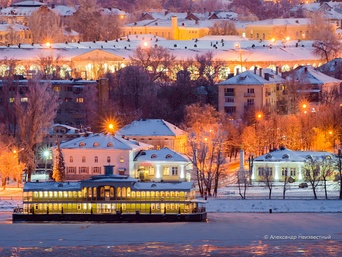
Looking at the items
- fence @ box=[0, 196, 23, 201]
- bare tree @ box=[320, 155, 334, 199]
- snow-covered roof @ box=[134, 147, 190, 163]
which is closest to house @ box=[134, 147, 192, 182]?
snow-covered roof @ box=[134, 147, 190, 163]

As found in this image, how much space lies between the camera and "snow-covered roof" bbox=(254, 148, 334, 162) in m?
58.4

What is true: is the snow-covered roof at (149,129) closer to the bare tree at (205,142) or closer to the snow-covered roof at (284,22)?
the bare tree at (205,142)

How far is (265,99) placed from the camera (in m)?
76.1

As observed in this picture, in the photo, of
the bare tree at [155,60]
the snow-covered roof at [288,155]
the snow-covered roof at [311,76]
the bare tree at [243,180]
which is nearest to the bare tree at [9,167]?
the bare tree at [243,180]

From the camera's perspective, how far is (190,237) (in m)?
45.6

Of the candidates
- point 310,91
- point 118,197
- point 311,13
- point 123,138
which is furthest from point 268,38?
point 118,197

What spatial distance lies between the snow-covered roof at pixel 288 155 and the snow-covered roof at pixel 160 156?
272 cm

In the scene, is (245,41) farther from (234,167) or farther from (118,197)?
(118,197)

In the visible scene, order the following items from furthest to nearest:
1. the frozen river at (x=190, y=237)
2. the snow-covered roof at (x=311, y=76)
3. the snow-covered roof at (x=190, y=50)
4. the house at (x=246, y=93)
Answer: the snow-covered roof at (x=190, y=50) → the snow-covered roof at (x=311, y=76) → the house at (x=246, y=93) → the frozen river at (x=190, y=237)

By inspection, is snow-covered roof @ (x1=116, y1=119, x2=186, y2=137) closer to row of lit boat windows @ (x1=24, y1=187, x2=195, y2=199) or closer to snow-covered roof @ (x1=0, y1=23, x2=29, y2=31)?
row of lit boat windows @ (x1=24, y1=187, x2=195, y2=199)

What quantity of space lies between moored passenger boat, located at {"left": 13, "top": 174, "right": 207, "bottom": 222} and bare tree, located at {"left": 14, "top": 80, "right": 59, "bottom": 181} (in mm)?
9024

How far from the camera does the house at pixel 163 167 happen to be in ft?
193

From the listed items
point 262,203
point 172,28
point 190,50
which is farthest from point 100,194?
point 172,28

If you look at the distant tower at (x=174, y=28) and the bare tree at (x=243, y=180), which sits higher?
the distant tower at (x=174, y=28)
